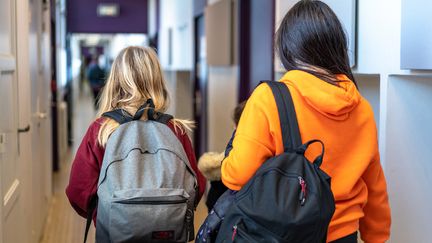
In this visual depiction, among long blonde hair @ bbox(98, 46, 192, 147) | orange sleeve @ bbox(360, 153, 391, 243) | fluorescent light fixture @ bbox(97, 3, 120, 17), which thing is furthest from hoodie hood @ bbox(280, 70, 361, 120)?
fluorescent light fixture @ bbox(97, 3, 120, 17)

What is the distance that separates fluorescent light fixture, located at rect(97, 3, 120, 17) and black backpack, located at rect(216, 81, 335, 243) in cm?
907

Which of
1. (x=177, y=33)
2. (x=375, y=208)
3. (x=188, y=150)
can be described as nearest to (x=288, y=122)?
(x=375, y=208)

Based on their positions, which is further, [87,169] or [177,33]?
[177,33]

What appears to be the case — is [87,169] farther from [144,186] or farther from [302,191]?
[302,191]

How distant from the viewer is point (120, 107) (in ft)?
6.61

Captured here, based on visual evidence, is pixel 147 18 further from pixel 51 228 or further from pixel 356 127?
pixel 356 127

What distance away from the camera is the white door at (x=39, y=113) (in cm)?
376

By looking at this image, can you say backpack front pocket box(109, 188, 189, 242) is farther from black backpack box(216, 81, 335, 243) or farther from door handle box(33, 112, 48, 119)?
door handle box(33, 112, 48, 119)

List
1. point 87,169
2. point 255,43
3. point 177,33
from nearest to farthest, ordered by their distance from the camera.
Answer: point 87,169, point 255,43, point 177,33

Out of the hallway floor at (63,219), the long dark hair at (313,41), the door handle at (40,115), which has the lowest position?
the hallway floor at (63,219)

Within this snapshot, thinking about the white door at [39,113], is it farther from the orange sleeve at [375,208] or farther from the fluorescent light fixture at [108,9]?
the fluorescent light fixture at [108,9]

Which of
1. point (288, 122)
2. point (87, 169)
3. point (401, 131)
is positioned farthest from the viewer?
point (401, 131)

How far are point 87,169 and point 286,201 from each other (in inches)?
30.5

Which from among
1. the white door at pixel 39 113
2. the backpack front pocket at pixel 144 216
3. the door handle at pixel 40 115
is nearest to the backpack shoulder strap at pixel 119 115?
the backpack front pocket at pixel 144 216
